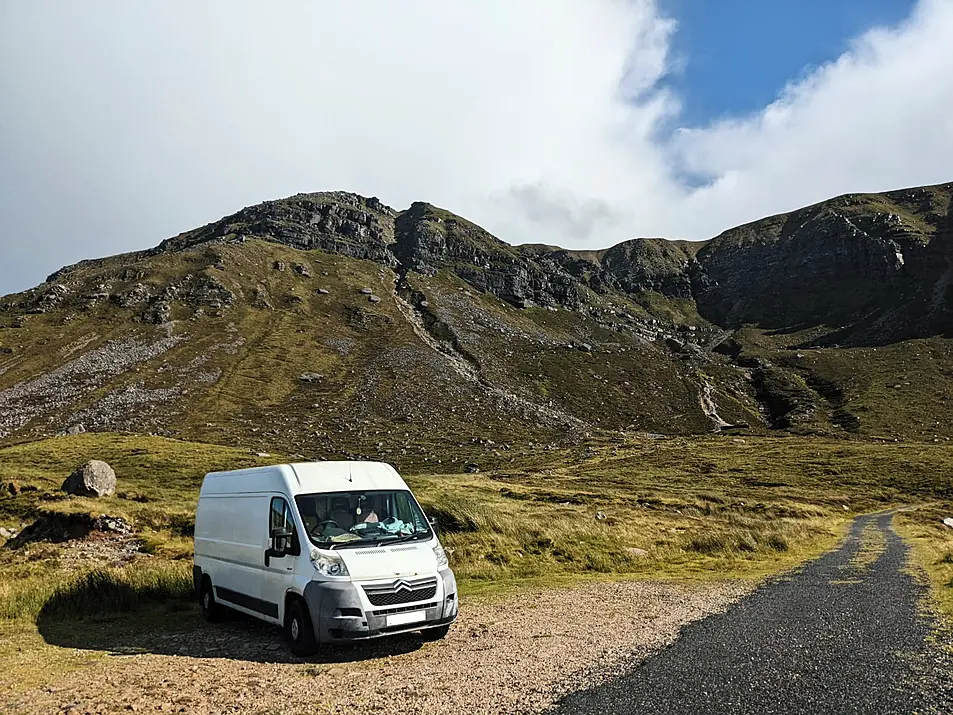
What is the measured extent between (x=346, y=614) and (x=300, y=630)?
107cm

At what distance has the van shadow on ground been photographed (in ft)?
39.1

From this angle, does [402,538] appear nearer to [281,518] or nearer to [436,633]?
[436,633]

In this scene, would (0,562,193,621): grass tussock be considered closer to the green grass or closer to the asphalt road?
the green grass

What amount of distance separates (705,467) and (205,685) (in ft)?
251

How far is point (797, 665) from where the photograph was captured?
952cm

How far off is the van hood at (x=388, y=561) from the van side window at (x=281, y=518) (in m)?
1.02

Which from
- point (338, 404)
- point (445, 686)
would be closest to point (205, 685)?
point (445, 686)

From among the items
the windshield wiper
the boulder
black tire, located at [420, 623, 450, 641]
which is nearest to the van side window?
the windshield wiper

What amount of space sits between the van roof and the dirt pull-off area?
9.83ft

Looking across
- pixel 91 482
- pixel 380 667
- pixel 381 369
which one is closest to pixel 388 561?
pixel 380 667

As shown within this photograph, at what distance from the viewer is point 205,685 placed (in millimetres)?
10039

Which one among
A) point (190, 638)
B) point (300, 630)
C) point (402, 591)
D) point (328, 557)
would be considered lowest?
point (190, 638)

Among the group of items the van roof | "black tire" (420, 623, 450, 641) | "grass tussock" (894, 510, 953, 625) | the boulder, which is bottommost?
"grass tussock" (894, 510, 953, 625)

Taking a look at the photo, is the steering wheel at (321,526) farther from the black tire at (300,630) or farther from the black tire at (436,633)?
the black tire at (436,633)
